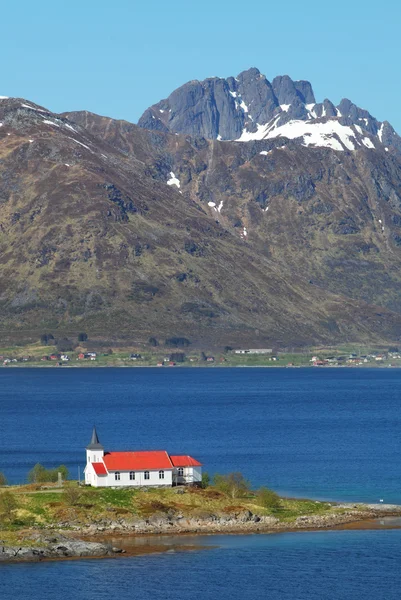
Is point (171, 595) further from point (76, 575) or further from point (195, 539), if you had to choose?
point (195, 539)

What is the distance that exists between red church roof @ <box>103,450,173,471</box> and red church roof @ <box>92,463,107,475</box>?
1.67ft

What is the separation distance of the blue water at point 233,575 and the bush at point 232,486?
43.5 ft

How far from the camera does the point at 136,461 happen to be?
12975 centimetres

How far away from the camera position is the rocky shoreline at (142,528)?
111 metres

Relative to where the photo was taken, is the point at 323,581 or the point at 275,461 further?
the point at 275,461

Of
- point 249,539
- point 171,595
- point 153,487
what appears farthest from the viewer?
point 153,487

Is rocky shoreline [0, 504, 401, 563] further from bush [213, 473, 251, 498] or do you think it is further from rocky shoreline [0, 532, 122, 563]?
bush [213, 473, 251, 498]

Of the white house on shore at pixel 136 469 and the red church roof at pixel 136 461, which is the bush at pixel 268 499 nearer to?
the white house on shore at pixel 136 469

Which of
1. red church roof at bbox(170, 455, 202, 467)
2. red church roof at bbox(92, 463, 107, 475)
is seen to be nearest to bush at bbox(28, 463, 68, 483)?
red church roof at bbox(92, 463, 107, 475)

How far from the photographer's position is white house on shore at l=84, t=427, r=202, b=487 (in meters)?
129

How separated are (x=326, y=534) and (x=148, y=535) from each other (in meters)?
16.1

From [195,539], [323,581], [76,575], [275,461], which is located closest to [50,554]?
[76,575]

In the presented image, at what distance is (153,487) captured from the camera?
129250mm

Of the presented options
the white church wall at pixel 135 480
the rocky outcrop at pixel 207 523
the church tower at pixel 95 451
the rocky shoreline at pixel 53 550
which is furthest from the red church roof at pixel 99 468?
the rocky shoreline at pixel 53 550
